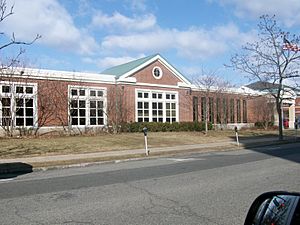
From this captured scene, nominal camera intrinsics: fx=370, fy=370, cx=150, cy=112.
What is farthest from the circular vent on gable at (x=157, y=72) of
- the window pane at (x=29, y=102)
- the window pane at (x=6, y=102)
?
the window pane at (x=6, y=102)

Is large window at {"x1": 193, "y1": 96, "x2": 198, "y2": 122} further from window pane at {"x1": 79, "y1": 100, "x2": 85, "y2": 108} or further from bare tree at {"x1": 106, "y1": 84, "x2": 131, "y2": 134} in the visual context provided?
window pane at {"x1": 79, "y1": 100, "x2": 85, "y2": 108}

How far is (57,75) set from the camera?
99.1ft

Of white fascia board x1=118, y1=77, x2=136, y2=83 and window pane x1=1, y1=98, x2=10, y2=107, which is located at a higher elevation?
white fascia board x1=118, y1=77, x2=136, y2=83

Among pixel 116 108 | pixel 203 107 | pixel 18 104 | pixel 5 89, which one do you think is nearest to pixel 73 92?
pixel 116 108

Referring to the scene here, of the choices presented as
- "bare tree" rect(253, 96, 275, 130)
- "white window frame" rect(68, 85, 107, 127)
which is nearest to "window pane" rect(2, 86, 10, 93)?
"white window frame" rect(68, 85, 107, 127)

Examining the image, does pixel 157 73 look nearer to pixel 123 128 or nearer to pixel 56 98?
pixel 123 128

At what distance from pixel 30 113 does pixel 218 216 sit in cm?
2455

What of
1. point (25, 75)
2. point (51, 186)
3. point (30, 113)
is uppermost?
point (25, 75)

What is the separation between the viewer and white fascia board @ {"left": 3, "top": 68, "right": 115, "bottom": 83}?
27797 mm

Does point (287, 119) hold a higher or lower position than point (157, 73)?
lower

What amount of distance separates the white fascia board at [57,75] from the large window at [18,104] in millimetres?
805

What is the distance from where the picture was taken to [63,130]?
30.1 m

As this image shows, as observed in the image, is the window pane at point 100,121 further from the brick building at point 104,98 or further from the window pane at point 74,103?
the window pane at point 74,103

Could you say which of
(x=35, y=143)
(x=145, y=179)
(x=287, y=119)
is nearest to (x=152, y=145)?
(x=35, y=143)
